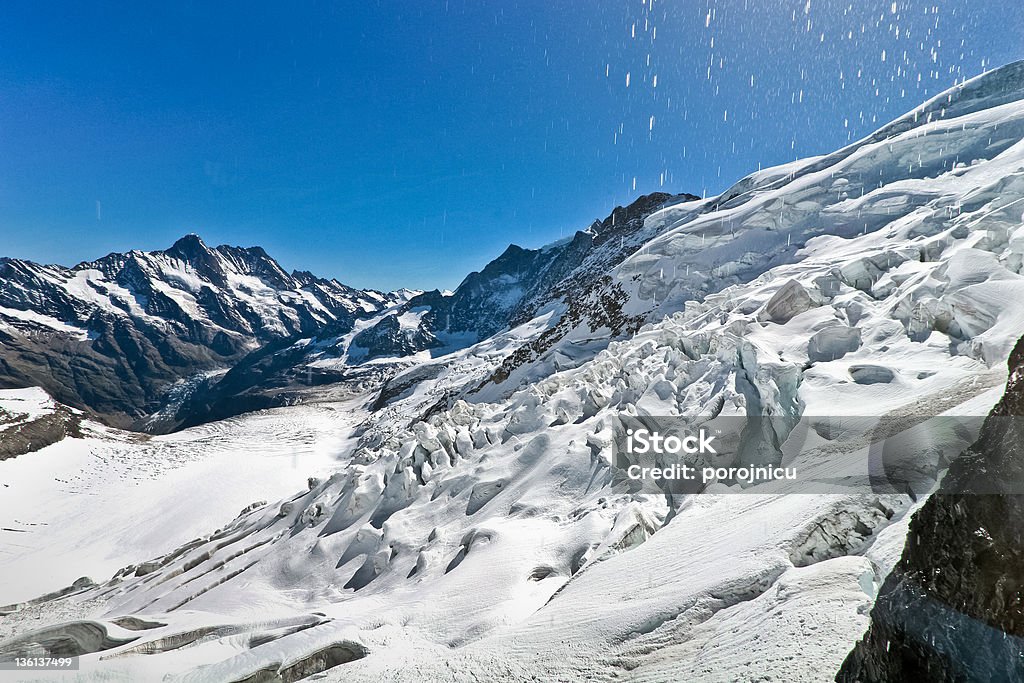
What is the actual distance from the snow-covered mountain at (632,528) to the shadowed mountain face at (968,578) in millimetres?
1015

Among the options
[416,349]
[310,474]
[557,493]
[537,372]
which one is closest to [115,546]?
[310,474]

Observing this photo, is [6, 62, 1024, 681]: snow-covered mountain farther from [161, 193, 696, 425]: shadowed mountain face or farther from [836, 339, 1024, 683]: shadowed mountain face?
[161, 193, 696, 425]: shadowed mountain face

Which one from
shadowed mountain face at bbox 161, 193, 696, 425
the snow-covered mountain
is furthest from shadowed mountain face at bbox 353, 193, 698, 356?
the snow-covered mountain

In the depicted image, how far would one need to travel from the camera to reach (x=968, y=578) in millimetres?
3438

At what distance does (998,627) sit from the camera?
3.27 m

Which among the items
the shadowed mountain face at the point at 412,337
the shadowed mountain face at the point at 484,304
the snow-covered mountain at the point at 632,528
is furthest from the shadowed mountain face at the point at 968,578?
the shadowed mountain face at the point at 484,304

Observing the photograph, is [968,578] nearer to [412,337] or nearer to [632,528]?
[632,528]

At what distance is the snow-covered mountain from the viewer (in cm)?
605

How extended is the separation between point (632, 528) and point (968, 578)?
21.2 feet

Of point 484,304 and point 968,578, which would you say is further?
point 484,304

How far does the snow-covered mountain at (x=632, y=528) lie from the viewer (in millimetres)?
6047

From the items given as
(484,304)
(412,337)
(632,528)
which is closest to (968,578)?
(632,528)

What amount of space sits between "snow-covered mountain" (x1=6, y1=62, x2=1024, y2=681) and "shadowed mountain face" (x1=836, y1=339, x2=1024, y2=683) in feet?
3.33

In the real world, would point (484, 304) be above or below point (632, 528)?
above
